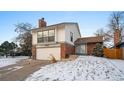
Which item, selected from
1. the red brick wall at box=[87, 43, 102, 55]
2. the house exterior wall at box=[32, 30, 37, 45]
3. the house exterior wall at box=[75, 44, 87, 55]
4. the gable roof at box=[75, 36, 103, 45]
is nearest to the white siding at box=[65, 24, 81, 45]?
the gable roof at box=[75, 36, 103, 45]

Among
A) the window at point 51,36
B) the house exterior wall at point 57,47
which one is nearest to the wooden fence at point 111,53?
the house exterior wall at point 57,47

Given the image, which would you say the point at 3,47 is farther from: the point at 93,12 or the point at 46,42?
the point at 93,12

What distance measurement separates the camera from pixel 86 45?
37.9ft

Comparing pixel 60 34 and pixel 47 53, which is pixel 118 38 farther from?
pixel 47 53

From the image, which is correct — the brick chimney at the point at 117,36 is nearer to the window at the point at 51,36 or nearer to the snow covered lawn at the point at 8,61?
the window at the point at 51,36

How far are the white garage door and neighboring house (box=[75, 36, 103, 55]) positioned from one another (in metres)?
2.44

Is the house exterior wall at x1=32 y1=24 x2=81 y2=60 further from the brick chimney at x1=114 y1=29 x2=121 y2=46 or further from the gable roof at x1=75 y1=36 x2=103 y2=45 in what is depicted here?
the brick chimney at x1=114 y1=29 x2=121 y2=46

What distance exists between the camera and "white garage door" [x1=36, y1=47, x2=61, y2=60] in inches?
356

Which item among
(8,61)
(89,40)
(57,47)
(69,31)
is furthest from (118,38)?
(8,61)

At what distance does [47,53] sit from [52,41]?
95cm

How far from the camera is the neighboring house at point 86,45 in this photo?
1127 centimetres

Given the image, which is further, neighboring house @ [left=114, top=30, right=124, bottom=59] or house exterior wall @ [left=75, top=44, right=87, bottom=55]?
house exterior wall @ [left=75, top=44, right=87, bottom=55]
